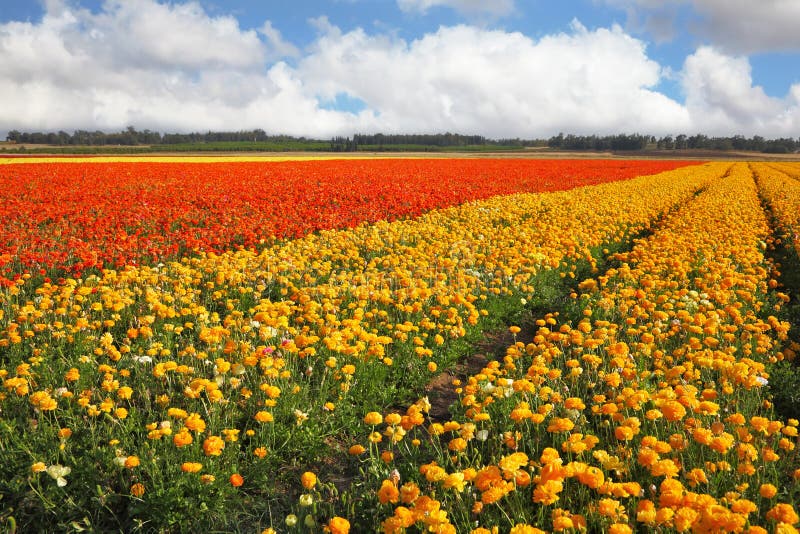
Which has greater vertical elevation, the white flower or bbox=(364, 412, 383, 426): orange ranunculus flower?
bbox=(364, 412, 383, 426): orange ranunculus flower

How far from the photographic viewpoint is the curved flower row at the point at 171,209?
980 cm

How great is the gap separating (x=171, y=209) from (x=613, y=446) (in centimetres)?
1389

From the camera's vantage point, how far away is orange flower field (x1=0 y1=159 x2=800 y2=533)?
3.13m

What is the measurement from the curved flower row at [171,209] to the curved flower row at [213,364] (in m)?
1.68

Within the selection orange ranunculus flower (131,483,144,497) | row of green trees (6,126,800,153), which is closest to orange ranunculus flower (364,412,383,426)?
orange ranunculus flower (131,483,144,497)

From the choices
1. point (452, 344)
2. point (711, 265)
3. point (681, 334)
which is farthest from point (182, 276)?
point (711, 265)

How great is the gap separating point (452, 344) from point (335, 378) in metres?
1.88

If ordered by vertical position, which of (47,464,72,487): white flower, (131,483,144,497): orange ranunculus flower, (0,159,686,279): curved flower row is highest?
(0,159,686,279): curved flower row

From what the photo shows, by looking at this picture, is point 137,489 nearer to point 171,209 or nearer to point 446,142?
point 171,209

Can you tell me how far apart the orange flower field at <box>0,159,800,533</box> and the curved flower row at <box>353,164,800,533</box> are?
0.02 meters

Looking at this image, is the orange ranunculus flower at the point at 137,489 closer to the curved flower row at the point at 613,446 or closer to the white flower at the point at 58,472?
the white flower at the point at 58,472

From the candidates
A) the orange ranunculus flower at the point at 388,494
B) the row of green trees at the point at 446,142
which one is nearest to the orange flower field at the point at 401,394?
the orange ranunculus flower at the point at 388,494

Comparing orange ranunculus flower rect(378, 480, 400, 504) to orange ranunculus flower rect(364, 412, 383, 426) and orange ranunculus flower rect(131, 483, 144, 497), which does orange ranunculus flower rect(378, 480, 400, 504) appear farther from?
orange ranunculus flower rect(131, 483, 144, 497)

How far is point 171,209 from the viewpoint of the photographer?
14.4m
